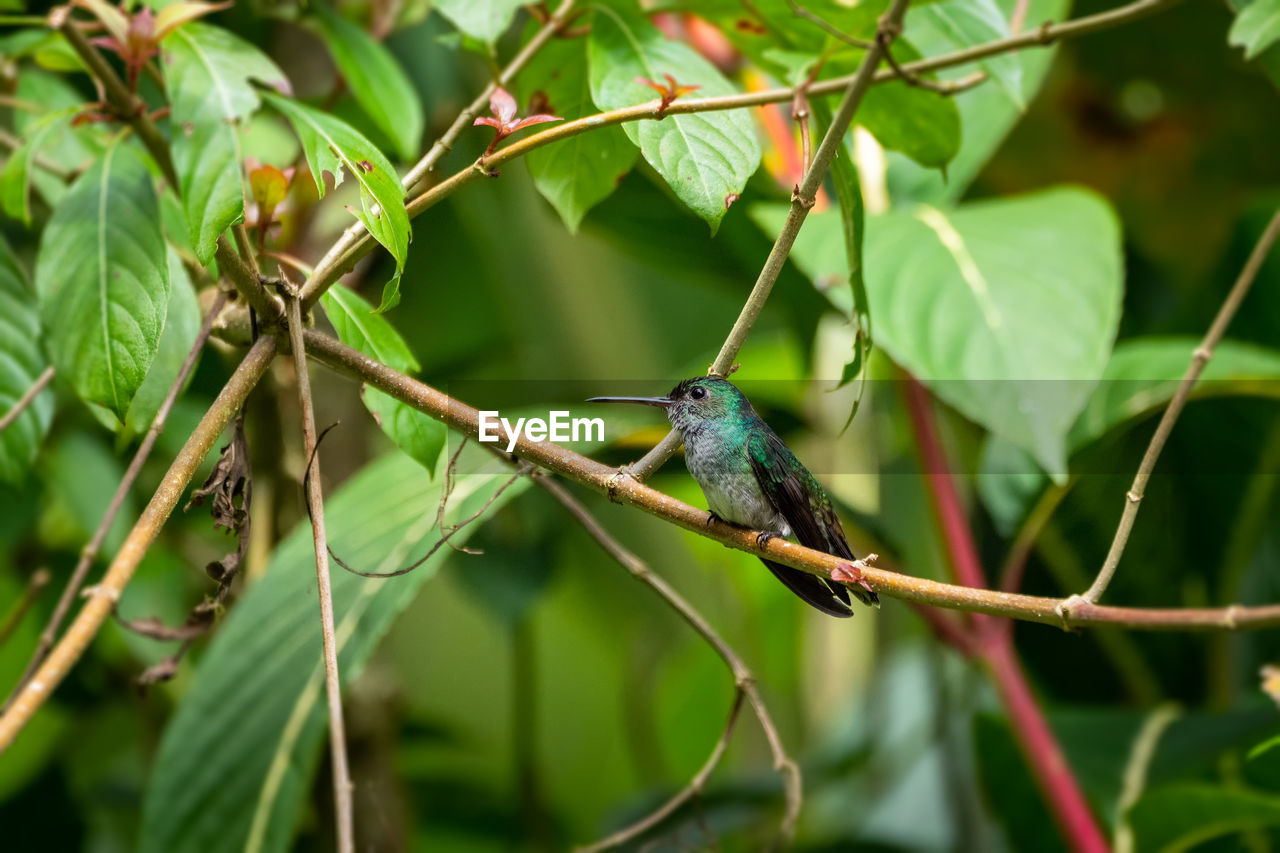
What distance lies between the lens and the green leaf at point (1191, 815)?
3.31 feet

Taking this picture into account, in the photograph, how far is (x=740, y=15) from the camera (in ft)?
2.82

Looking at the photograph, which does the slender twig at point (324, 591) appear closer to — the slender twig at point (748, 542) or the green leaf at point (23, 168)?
the slender twig at point (748, 542)

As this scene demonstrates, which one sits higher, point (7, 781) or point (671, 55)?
point (671, 55)

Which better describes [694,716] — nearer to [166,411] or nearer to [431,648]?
[431,648]

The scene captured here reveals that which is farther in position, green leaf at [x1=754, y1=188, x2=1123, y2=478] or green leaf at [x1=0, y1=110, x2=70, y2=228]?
green leaf at [x1=754, y1=188, x2=1123, y2=478]

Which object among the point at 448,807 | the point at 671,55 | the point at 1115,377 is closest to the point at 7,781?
the point at 448,807

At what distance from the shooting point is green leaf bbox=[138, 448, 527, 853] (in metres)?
0.92

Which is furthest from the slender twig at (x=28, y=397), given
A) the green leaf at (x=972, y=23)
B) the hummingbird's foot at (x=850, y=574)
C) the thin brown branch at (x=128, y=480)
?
the green leaf at (x=972, y=23)

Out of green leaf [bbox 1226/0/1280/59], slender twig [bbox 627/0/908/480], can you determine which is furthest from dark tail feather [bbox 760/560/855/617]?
green leaf [bbox 1226/0/1280/59]

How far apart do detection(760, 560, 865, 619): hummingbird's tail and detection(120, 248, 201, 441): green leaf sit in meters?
0.42

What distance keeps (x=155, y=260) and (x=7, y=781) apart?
48.4 inches

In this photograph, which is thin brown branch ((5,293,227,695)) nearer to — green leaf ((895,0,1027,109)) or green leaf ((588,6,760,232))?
green leaf ((588,6,760,232))

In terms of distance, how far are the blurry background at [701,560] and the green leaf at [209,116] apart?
11 centimetres

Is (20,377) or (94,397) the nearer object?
(94,397)
